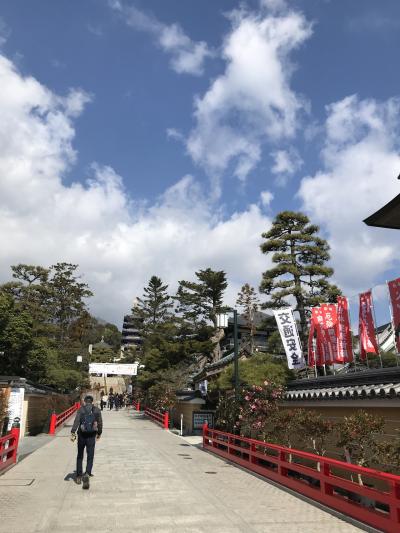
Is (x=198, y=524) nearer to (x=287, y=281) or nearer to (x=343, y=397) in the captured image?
(x=343, y=397)

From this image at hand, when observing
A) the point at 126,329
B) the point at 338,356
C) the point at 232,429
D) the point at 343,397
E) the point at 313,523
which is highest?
the point at 126,329

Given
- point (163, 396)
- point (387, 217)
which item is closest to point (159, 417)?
point (163, 396)

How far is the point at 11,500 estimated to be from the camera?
8383 mm

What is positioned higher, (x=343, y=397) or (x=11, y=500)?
(x=343, y=397)

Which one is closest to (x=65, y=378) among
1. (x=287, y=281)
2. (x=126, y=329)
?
(x=287, y=281)

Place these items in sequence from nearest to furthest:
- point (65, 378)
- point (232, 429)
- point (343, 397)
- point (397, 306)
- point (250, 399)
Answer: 1. point (343, 397)
2. point (397, 306)
3. point (250, 399)
4. point (232, 429)
5. point (65, 378)

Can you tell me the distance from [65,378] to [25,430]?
1791 cm

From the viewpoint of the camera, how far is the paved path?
22.2 feet

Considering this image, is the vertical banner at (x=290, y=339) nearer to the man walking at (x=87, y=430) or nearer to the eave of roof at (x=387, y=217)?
the eave of roof at (x=387, y=217)

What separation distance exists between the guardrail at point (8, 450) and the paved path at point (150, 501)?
0.86 ft

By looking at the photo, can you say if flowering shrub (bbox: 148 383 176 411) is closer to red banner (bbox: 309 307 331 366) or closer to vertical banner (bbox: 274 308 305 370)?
vertical banner (bbox: 274 308 305 370)

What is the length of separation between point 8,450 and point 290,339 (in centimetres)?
1169

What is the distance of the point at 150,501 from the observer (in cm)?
848

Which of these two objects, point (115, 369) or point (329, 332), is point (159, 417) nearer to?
point (329, 332)
